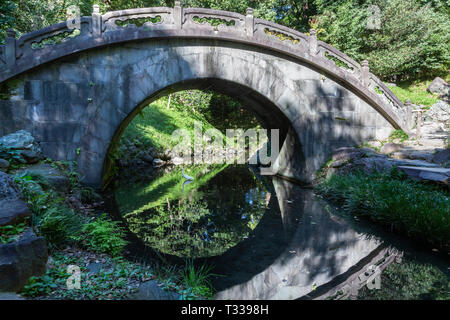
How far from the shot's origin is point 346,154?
982cm

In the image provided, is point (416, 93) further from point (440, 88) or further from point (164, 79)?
point (164, 79)

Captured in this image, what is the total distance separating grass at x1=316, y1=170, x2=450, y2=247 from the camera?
508 centimetres

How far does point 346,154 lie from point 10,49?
9.60 metres

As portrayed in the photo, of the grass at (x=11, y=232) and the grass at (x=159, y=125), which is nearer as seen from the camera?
the grass at (x=11, y=232)

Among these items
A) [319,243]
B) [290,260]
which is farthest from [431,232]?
[290,260]

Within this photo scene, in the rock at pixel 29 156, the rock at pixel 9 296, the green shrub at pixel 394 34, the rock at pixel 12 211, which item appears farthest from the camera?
the green shrub at pixel 394 34

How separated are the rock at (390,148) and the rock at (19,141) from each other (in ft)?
32.3

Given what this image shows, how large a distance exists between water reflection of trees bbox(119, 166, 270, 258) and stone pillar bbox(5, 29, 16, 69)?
16.0ft

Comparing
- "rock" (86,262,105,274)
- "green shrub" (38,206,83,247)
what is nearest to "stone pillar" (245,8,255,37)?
"green shrub" (38,206,83,247)

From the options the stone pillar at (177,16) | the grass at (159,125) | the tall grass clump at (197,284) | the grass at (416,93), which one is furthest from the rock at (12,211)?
the grass at (416,93)

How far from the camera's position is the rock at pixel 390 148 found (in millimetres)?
9716

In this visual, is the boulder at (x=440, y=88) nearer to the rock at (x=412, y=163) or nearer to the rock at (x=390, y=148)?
the rock at (x=390, y=148)
